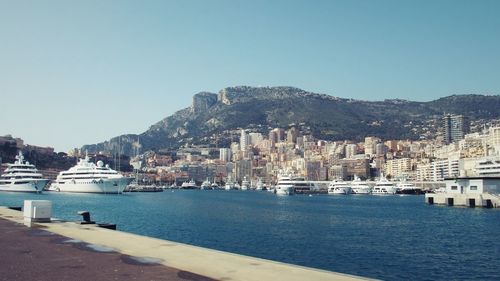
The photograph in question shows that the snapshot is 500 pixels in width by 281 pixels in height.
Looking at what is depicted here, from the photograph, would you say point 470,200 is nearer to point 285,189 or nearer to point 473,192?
point 473,192

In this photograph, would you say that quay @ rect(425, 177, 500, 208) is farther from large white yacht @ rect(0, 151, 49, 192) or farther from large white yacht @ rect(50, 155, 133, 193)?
large white yacht @ rect(0, 151, 49, 192)

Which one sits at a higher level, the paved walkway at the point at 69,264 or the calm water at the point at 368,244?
the paved walkway at the point at 69,264

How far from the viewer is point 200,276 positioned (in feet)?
44.1

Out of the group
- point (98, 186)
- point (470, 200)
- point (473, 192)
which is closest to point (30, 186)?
point (98, 186)

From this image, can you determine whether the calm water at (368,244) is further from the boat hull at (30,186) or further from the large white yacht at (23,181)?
the large white yacht at (23,181)

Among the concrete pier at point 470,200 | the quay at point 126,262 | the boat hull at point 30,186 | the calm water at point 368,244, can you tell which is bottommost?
the calm water at point 368,244

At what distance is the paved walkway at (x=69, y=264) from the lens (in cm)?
1301

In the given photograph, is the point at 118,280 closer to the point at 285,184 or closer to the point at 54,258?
the point at 54,258

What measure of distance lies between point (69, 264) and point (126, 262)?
1.67m

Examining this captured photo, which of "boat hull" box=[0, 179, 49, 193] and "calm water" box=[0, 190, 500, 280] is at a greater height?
"boat hull" box=[0, 179, 49, 193]

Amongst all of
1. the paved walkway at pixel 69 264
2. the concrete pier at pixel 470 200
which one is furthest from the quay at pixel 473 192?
the paved walkway at pixel 69 264

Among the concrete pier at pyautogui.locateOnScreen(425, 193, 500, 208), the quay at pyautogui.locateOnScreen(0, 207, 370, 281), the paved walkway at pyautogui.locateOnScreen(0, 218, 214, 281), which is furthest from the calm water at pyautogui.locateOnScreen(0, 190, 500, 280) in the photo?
the concrete pier at pyautogui.locateOnScreen(425, 193, 500, 208)

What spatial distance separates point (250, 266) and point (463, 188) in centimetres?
9523

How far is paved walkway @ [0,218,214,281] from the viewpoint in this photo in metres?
13.0
